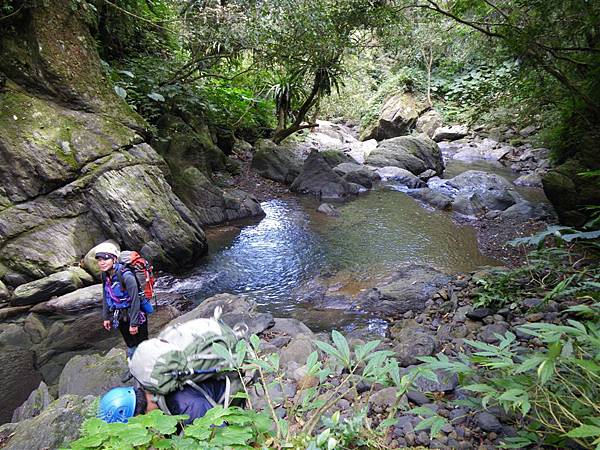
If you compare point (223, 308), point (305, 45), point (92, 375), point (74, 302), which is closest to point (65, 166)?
point (74, 302)

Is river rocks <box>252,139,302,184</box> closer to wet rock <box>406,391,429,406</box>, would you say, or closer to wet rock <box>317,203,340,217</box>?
wet rock <box>317,203,340,217</box>

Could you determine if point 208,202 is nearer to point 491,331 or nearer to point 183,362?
point 491,331

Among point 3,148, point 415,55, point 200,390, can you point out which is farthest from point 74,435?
point 415,55

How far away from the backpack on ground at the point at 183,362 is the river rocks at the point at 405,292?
11.6 feet

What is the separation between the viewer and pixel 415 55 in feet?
78.6

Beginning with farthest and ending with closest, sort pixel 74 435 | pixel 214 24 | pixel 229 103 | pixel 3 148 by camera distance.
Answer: pixel 229 103 → pixel 214 24 → pixel 3 148 → pixel 74 435

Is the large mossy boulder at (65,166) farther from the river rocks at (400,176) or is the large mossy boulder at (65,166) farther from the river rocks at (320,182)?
the river rocks at (400,176)

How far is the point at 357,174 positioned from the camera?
13.0 metres

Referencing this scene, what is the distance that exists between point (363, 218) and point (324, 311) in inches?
187

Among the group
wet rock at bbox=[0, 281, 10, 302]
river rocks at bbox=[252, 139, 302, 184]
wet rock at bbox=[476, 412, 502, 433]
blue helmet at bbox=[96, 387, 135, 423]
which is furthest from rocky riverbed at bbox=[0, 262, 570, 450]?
river rocks at bbox=[252, 139, 302, 184]

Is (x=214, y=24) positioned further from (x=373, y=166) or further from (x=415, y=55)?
(x=415, y=55)

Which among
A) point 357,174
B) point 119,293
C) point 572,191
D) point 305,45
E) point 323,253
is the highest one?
point 305,45

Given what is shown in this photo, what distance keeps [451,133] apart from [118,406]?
22307mm

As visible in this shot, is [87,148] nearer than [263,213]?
Yes
